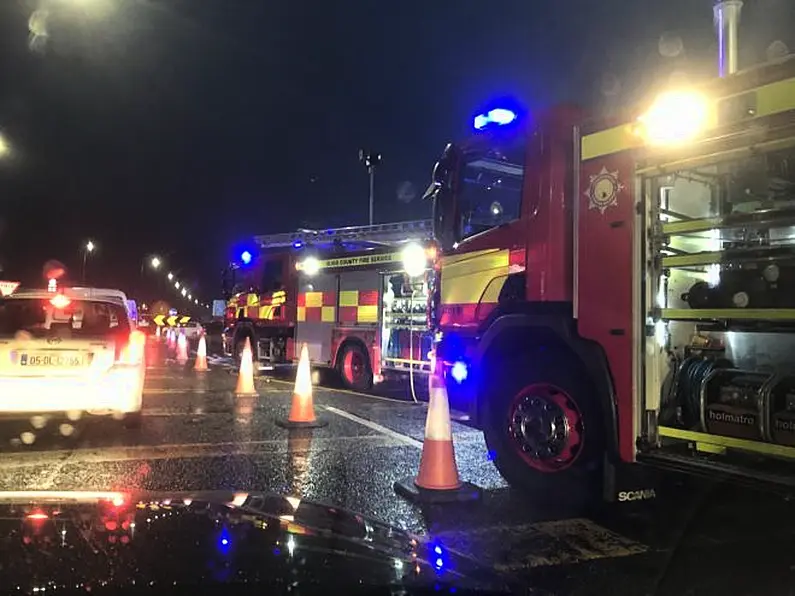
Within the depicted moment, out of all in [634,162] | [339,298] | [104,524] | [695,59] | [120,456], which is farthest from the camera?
[339,298]

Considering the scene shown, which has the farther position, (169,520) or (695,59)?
(695,59)

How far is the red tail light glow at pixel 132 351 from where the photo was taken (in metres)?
7.34

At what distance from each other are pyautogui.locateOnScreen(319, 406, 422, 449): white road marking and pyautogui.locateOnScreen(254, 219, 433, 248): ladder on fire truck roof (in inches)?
135

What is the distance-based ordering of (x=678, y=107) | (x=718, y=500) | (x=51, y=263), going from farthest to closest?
1. (x=51, y=263)
2. (x=718, y=500)
3. (x=678, y=107)

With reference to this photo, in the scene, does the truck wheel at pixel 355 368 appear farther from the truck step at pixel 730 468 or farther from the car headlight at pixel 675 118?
the car headlight at pixel 675 118

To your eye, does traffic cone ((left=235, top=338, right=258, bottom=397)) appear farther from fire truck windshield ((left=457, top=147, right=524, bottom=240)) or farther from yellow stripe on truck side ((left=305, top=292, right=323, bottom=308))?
fire truck windshield ((left=457, top=147, right=524, bottom=240))

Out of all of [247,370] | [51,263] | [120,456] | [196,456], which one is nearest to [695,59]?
[196,456]

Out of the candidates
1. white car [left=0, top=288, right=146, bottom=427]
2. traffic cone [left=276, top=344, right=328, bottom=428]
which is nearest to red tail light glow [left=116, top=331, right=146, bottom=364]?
white car [left=0, top=288, right=146, bottom=427]

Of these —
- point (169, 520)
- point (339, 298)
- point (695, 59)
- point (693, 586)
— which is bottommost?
point (693, 586)

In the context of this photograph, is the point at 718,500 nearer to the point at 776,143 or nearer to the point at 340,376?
the point at 776,143

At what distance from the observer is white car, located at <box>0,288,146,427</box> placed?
22.9 ft

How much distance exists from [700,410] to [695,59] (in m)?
2.43

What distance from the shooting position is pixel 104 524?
2320 mm

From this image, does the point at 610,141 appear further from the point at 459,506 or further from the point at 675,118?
the point at 459,506
